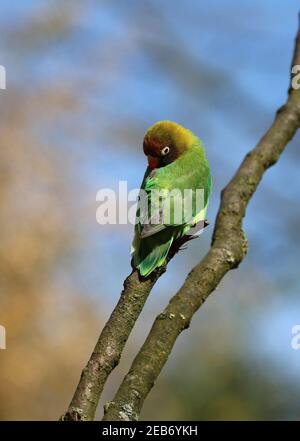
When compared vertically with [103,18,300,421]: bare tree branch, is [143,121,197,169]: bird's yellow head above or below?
above

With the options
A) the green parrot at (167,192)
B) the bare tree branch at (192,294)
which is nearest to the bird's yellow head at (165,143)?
the green parrot at (167,192)

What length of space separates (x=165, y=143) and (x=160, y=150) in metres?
0.05

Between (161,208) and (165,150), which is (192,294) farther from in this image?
(165,150)

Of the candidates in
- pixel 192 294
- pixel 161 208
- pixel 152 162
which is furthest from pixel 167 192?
pixel 192 294

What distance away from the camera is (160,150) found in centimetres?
337

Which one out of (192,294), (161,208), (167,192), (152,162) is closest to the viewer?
(192,294)

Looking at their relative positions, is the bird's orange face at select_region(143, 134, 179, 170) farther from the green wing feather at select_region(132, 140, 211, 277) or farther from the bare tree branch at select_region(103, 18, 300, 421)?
the bare tree branch at select_region(103, 18, 300, 421)

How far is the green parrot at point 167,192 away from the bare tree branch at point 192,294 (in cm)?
71

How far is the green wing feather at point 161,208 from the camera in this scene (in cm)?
249

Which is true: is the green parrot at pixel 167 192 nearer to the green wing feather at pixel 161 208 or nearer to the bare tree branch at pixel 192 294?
the green wing feather at pixel 161 208

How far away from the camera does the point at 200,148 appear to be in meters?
3.54

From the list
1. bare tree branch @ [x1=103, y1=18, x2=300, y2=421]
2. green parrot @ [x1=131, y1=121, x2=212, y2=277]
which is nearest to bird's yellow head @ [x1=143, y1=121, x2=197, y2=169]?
green parrot @ [x1=131, y1=121, x2=212, y2=277]

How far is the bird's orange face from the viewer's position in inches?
132
